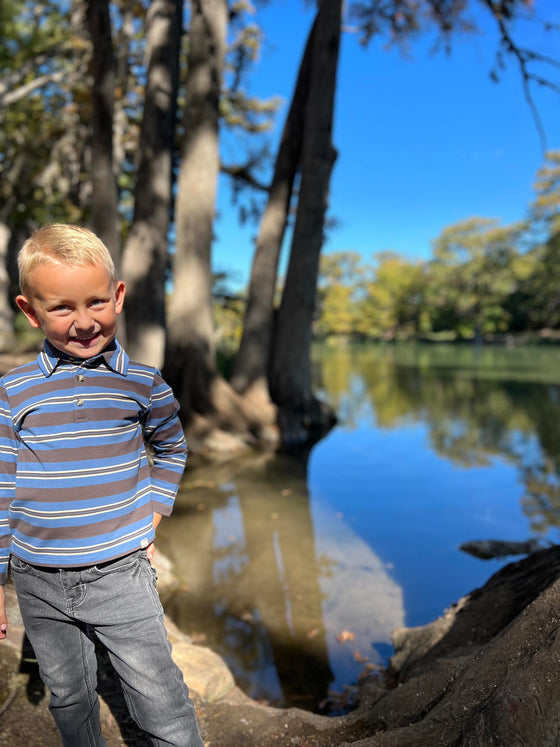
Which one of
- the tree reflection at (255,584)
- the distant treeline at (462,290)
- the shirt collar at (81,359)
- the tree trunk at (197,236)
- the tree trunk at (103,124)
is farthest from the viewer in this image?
the distant treeline at (462,290)

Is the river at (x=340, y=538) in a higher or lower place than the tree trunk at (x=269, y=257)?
lower

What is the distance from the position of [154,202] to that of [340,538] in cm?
603

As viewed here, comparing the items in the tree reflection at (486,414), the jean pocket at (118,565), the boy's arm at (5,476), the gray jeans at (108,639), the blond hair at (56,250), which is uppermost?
the blond hair at (56,250)

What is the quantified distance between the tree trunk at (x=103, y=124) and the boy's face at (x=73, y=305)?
4.73m

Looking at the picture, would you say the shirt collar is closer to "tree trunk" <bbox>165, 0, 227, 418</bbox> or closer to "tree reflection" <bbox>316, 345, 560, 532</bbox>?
"tree reflection" <bbox>316, 345, 560, 532</bbox>

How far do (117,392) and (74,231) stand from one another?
1.51ft

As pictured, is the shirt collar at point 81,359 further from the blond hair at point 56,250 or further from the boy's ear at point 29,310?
the blond hair at point 56,250

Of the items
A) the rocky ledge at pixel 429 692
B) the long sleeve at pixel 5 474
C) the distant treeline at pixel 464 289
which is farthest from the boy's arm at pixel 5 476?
the distant treeline at pixel 464 289

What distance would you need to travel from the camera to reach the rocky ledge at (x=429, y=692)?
57.8 inches

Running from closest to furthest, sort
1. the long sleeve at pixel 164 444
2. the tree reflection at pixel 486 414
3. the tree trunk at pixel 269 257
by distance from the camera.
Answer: the long sleeve at pixel 164 444 → the tree reflection at pixel 486 414 → the tree trunk at pixel 269 257

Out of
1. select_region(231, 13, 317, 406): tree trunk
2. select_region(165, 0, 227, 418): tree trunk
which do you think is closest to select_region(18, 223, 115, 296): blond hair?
select_region(165, 0, 227, 418): tree trunk

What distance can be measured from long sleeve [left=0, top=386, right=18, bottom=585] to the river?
198cm

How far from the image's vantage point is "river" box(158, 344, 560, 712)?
11.4 feet

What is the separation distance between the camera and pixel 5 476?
5.06 feet
